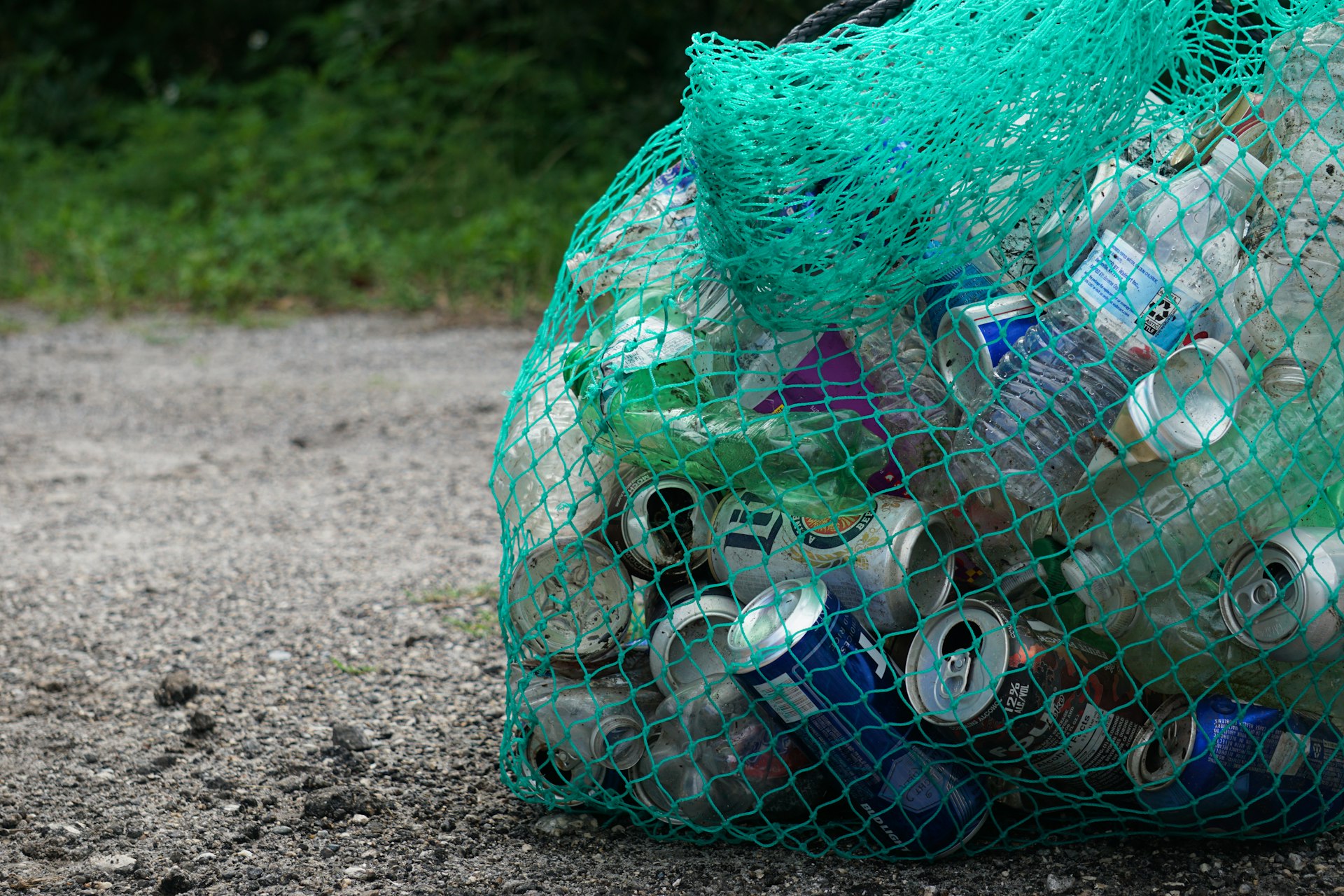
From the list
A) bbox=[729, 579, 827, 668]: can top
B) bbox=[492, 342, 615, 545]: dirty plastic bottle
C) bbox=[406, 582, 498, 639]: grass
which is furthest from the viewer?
bbox=[406, 582, 498, 639]: grass

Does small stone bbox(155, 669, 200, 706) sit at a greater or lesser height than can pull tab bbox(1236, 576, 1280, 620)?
lesser

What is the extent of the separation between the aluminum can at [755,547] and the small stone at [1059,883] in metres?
0.51

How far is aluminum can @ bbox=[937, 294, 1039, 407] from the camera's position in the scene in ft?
5.36

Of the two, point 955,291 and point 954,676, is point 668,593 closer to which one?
point 954,676

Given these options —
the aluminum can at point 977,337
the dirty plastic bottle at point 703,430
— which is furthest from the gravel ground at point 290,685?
the aluminum can at point 977,337

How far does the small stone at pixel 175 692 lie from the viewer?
2285 mm

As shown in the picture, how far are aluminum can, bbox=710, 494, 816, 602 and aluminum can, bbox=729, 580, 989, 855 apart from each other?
32 mm

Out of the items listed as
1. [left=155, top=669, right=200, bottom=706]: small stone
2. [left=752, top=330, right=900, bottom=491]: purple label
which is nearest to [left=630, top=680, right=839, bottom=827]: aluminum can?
[left=752, top=330, right=900, bottom=491]: purple label

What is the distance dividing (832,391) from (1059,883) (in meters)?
0.71

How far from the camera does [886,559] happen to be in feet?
5.40

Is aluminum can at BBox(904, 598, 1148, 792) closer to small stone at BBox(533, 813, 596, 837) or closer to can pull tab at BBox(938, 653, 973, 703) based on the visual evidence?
can pull tab at BBox(938, 653, 973, 703)

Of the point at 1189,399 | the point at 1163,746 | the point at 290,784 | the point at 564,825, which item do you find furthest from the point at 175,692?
the point at 1189,399

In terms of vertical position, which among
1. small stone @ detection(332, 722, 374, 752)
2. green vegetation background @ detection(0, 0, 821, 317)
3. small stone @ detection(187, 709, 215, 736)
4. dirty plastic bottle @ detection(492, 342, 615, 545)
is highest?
green vegetation background @ detection(0, 0, 821, 317)

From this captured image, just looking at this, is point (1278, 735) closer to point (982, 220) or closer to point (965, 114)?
point (982, 220)
